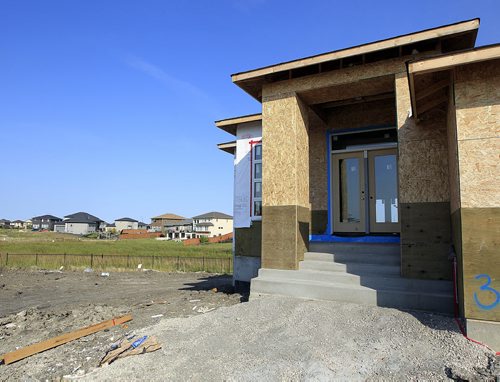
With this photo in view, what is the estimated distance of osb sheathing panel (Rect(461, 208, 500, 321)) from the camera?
4.93 meters

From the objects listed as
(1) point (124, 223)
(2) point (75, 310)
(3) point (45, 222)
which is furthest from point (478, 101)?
(3) point (45, 222)

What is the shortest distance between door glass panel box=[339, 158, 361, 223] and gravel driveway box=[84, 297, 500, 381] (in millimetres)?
4178

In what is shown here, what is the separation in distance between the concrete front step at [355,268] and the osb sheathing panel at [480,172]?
2.62 metres

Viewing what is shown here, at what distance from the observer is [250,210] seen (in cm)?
1195

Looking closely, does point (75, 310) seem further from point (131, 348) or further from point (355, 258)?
point (355, 258)

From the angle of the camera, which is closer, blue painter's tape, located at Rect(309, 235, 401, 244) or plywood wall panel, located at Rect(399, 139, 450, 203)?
plywood wall panel, located at Rect(399, 139, 450, 203)

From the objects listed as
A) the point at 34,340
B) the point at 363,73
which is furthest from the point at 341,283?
the point at 34,340

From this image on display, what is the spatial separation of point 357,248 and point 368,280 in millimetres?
1501

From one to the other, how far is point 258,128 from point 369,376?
917cm

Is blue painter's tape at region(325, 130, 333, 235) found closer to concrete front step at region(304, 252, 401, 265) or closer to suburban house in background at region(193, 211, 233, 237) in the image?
concrete front step at region(304, 252, 401, 265)

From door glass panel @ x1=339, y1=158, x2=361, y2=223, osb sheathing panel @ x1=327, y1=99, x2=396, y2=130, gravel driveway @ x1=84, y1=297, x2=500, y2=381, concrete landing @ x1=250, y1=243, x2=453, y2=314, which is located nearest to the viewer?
gravel driveway @ x1=84, y1=297, x2=500, y2=381

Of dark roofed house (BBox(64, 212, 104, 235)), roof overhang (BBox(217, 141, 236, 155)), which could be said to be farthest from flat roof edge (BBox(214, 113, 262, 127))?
dark roofed house (BBox(64, 212, 104, 235))

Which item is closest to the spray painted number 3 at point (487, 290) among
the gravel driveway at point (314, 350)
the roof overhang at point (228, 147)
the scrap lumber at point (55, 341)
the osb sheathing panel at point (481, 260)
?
the osb sheathing panel at point (481, 260)

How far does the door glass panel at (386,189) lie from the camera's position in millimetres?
9766
